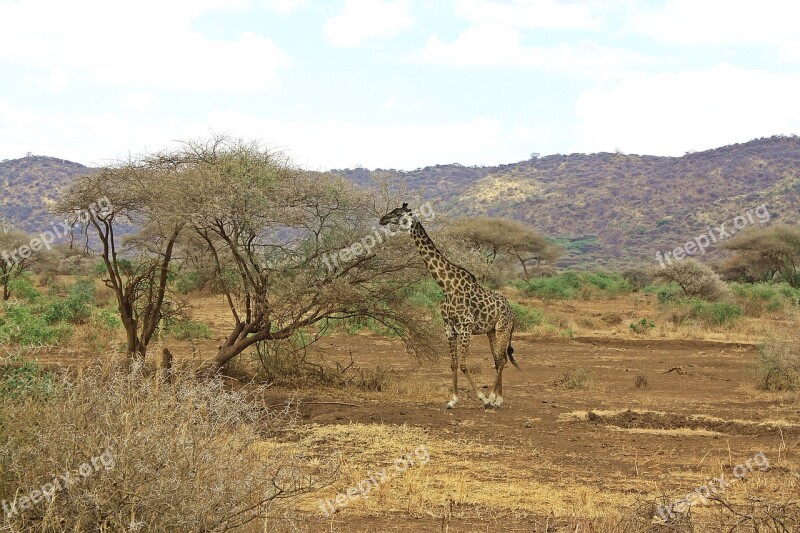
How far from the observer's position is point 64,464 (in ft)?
14.5

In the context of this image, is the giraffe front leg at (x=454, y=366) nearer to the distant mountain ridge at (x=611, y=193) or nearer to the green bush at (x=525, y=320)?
the green bush at (x=525, y=320)

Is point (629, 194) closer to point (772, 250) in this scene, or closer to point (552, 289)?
point (772, 250)

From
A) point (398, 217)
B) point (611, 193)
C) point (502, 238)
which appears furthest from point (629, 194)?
point (398, 217)

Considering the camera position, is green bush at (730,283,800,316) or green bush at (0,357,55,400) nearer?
green bush at (0,357,55,400)

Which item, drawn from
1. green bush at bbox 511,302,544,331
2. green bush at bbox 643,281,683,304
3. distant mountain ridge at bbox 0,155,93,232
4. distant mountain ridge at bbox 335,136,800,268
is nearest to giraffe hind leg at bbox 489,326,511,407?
green bush at bbox 511,302,544,331

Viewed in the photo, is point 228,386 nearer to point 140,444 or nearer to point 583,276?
point 140,444

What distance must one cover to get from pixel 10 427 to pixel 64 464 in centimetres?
47

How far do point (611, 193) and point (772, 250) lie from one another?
123 feet

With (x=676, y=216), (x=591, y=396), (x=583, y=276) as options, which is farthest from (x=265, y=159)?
(x=676, y=216)

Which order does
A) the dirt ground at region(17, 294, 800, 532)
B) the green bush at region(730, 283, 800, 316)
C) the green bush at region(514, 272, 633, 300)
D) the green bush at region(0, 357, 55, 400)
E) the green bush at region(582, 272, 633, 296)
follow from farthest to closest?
the green bush at region(582, 272, 633, 296)
the green bush at region(514, 272, 633, 300)
the green bush at region(730, 283, 800, 316)
the dirt ground at region(17, 294, 800, 532)
the green bush at region(0, 357, 55, 400)
